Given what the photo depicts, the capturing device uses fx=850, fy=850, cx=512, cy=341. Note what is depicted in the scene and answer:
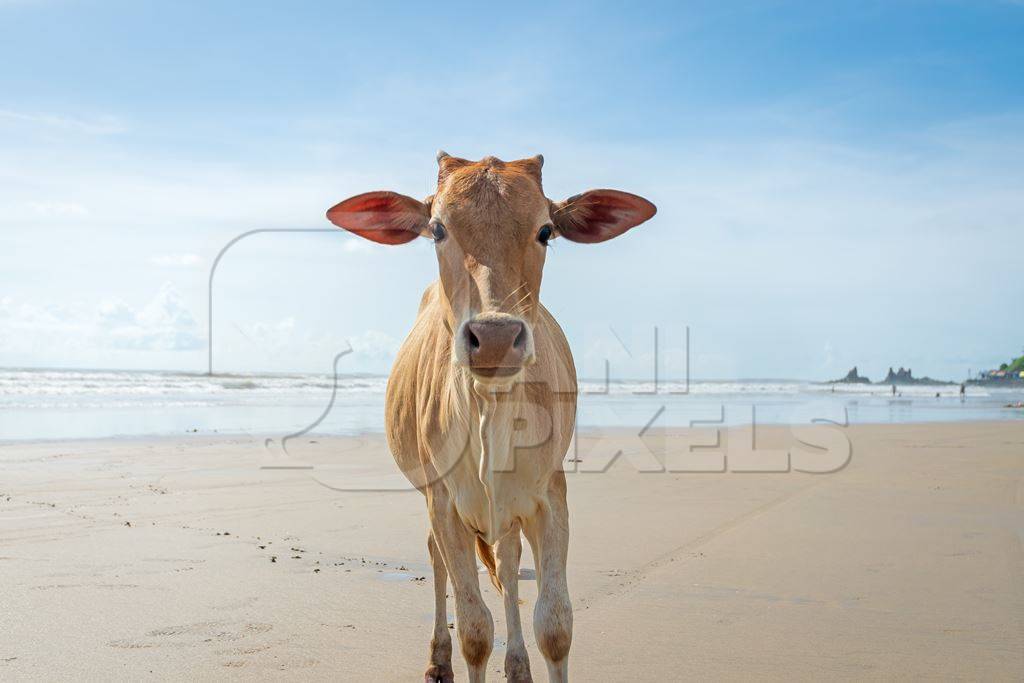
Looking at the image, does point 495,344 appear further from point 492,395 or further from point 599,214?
point 599,214

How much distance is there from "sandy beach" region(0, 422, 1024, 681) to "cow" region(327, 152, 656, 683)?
65cm

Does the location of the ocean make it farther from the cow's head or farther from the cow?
the cow's head

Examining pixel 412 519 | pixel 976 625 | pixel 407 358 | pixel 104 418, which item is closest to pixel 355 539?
pixel 412 519

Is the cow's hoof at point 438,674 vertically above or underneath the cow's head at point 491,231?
underneath

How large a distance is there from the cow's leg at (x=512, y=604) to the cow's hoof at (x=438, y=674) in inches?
13.2

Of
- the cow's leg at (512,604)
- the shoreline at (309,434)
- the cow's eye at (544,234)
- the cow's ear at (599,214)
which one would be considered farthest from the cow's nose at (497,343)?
the shoreline at (309,434)

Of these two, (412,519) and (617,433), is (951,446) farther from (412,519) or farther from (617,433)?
(412,519)

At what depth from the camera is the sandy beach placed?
15.3ft

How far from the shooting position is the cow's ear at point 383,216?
4273 millimetres

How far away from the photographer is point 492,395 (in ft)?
12.6

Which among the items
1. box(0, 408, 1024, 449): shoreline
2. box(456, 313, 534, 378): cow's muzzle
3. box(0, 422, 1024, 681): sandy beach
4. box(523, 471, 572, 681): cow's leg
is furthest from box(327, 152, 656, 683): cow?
box(0, 408, 1024, 449): shoreline

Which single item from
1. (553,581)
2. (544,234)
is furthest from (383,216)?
(553,581)

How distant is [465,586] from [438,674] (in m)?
0.66

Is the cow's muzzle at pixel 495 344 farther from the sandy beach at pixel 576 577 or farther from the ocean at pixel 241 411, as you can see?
the ocean at pixel 241 411
